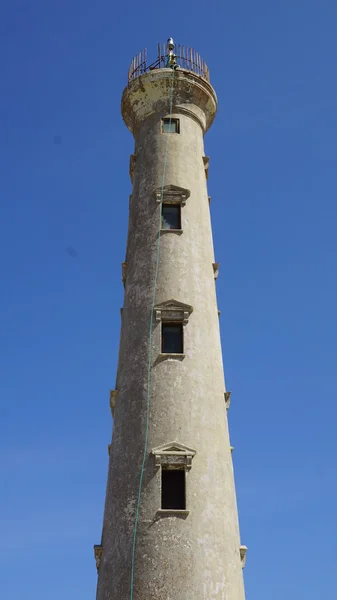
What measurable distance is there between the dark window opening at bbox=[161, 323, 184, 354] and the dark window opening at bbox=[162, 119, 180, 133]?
26.2 ft

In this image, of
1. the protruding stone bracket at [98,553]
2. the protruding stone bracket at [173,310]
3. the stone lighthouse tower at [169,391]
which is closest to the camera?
the stone lighthouse tower at [169,391]

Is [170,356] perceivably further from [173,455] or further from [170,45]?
[170,45]

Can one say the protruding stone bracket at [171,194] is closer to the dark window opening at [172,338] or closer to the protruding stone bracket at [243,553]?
the dark window opening at [172,338]

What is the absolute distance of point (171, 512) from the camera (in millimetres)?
18344

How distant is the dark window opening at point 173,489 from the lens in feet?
61.9

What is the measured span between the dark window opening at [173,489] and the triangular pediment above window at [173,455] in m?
0.28

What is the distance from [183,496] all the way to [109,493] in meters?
2.28

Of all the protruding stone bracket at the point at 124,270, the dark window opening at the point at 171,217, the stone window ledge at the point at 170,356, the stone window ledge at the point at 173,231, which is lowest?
the stone window ledge at the point at 170,356

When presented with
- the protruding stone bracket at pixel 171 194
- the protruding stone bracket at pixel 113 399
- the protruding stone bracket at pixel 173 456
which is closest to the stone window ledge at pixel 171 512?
the protruding stone bracket at pixel 173 456

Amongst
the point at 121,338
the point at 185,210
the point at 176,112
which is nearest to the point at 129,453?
the point at 121,338

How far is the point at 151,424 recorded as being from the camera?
1973 cm

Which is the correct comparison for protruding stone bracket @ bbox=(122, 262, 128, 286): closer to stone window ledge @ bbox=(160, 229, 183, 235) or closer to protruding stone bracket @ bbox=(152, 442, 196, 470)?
stone window ledge @ bbox=(160, 229, 183, 235)

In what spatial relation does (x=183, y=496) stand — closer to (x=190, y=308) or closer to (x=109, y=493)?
(x=109, y=493)

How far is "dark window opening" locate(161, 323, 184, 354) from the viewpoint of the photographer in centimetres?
2138
